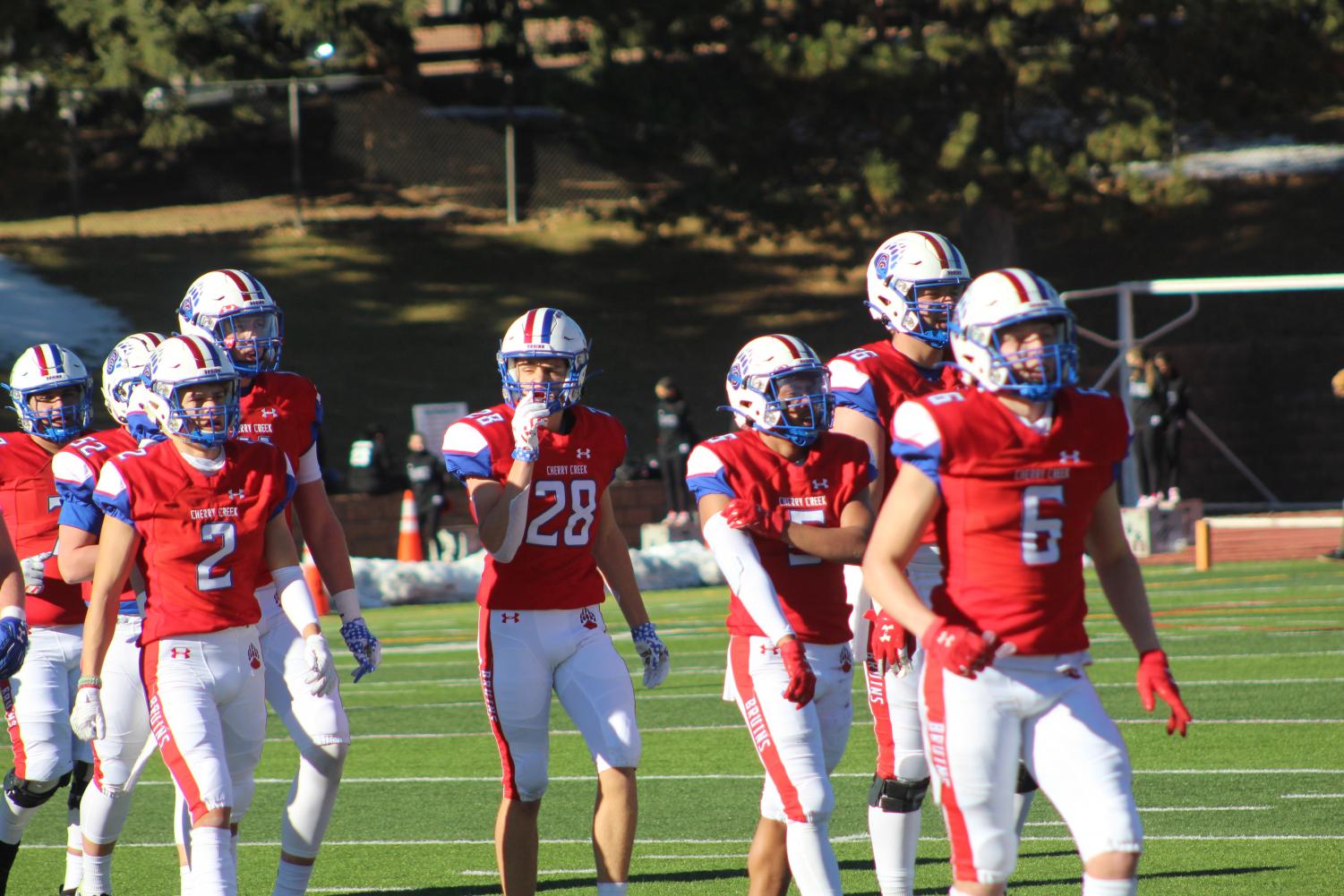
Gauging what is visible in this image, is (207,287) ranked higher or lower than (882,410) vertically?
higher

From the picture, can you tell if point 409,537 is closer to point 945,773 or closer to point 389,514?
point 389,514

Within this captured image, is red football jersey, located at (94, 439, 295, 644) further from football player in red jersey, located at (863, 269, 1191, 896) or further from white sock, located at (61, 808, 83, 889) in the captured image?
football player in red jersey, located at (863, 269, 1191, 896)

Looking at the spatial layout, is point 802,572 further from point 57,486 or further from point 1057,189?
point 1057,189

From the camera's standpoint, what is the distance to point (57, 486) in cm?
620

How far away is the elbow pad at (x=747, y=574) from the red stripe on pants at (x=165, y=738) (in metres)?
1.69

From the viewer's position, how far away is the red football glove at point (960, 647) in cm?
445

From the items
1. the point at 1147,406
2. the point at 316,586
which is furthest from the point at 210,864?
the point at 1147,406

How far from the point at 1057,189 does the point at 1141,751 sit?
1846 cm

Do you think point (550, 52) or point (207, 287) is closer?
point (207, 287)

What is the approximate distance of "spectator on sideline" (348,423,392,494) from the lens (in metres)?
21.3

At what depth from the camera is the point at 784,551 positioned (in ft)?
19.1

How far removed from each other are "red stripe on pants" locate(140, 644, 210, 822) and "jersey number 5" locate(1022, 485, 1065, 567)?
8.27ft

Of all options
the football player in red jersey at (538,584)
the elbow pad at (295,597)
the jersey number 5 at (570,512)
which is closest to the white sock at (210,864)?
the elbow pad at (295,597)

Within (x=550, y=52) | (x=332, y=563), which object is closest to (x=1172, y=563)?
(x=332, y=563)
